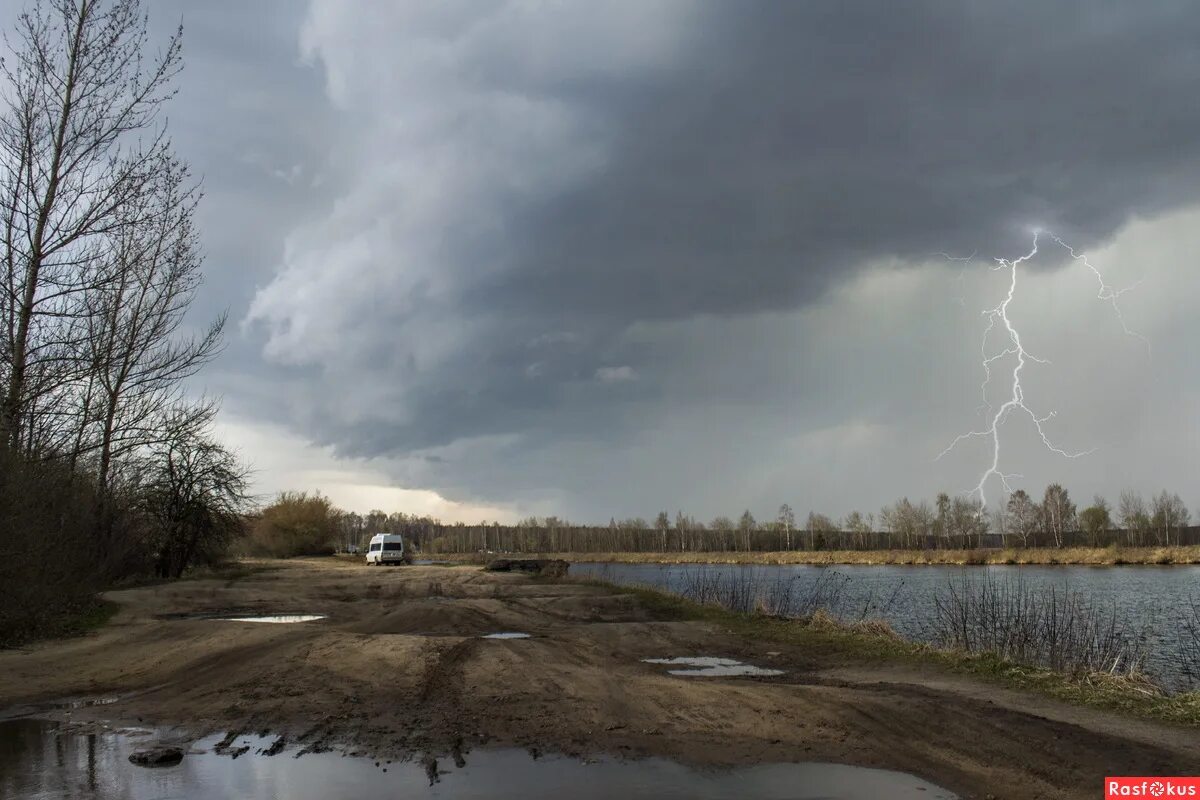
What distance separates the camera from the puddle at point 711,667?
44.3 feet

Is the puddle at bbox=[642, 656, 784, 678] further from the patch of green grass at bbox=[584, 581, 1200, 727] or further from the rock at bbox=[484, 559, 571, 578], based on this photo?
the rock at bbox=[484, 559, 571, 578]

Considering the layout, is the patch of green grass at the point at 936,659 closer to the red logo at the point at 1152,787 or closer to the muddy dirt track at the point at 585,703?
the muddy dirt track at the point at 585,703

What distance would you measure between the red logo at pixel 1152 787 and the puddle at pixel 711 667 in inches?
258

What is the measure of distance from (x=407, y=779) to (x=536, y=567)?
36.7 m

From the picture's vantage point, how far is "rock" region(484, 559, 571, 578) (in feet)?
135

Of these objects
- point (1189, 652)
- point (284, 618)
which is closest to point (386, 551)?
point (284, 618)

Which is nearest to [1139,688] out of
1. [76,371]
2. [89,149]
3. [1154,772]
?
[1154,772]

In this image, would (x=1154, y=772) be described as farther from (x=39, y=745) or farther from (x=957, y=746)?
(x=39, y=745)

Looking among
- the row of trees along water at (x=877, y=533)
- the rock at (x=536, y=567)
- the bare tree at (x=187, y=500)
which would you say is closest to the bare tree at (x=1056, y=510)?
the row of trees along water at (x=877, y=533)

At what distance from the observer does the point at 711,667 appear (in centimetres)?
1436

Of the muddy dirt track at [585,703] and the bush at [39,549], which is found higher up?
the bush at [39,549]

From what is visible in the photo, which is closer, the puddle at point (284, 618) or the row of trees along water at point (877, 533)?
the puddle at point (284, 618)

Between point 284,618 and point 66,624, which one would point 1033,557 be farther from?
point 66,624

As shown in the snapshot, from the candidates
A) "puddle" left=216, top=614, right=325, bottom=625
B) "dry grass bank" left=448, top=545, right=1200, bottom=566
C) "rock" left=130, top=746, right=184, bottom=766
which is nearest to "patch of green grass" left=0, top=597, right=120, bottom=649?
"puddle" left=216, top=614, right=325, bottom=625
